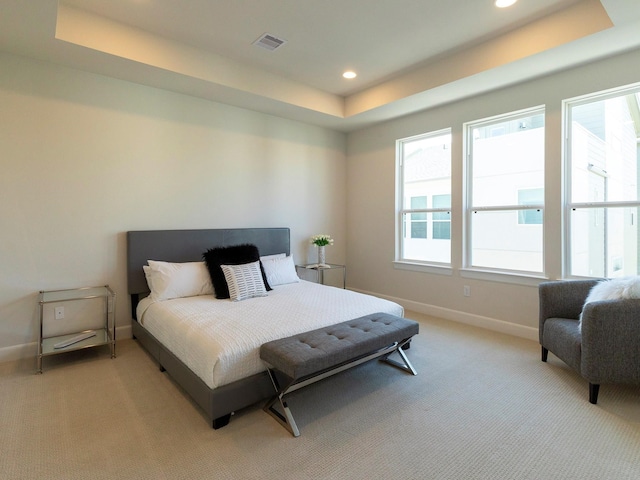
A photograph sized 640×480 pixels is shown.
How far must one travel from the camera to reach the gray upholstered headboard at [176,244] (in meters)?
3.46

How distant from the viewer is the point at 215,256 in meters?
3.49

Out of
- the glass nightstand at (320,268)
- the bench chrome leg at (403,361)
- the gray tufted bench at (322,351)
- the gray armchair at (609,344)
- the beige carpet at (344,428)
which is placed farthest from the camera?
the glass nightstand at (320,268)

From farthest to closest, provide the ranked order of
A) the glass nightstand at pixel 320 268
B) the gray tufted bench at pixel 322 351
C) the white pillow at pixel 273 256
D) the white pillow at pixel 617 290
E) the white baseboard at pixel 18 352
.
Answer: the glass nightstand at pixel 320 268
the white pillow at pixel 273 256
the white baseboard at pixel 18 352
the white pillow at pixel 617 290
the gray tufted bench at pixel 322 351

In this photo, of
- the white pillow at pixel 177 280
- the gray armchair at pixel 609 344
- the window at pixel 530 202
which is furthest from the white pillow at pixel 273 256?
the gray armchair at pixel 609 344

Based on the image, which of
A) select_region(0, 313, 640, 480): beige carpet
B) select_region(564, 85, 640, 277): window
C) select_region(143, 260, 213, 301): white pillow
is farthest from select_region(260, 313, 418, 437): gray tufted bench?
select_region(564, 85, 640, 277): window

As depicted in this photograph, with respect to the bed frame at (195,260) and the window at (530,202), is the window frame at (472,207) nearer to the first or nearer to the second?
the window at (530,202)

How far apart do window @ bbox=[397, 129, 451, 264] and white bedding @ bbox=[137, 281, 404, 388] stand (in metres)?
1.65

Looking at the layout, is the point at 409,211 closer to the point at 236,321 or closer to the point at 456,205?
the point at 456,205

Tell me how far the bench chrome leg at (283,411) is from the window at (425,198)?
2.96 m

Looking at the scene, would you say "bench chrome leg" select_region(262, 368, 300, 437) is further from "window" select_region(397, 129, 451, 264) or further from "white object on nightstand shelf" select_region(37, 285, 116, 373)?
"window" select_region(397, 129, 451, 264)

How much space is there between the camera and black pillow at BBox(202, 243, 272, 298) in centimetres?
328

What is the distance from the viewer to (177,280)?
10.7 feet

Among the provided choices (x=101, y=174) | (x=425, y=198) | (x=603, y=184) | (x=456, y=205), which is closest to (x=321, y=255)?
(x=425, y=198)

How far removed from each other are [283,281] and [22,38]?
3.11m
